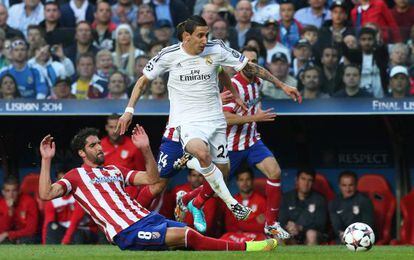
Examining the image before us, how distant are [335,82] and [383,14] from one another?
1.29 m

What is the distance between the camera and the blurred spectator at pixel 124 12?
53.3 ft

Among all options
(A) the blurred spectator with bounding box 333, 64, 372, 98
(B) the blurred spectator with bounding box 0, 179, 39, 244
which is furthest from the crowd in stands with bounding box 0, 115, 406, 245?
(A) the blurred spectator with bounding box 333, 64, 372, 98

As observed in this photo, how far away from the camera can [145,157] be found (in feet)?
34.1

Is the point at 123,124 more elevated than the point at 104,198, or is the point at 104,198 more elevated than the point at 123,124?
the point at 123,124

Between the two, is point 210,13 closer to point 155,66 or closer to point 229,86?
point 229,86

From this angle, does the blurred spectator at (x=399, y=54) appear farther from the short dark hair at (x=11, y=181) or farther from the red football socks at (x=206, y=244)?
the short dark hair at (x=11, y=181)

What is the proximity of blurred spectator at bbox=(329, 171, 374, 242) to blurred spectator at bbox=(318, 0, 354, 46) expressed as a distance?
184 cm

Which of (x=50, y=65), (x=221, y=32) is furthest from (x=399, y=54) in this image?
(x=50, y=65)

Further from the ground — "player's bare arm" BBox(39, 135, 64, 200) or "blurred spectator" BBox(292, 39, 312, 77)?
"blurred spectator" BBox(292, 39, 312, 77)

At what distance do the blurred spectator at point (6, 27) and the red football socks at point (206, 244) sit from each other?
614 cm

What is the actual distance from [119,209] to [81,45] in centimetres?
543

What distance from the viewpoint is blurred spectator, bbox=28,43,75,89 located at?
15477 mm

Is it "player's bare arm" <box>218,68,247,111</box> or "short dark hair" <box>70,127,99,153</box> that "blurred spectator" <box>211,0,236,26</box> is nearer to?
"player's bare arm" <box>218,68,247,111</box>

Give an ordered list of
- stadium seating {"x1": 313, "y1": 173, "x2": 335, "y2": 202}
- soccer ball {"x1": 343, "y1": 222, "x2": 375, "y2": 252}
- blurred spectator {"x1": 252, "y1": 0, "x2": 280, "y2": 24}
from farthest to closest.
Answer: stadium seating {"x1": 313, "y1": 173, "x2": 335, "y2": 202}, blurred spectator {"x1": 252, "y1": 0, "x2": 280, "y2": 24}, soccer ball {"x1": 343, "y1": 222, "x2": 375, "y2": 252}
